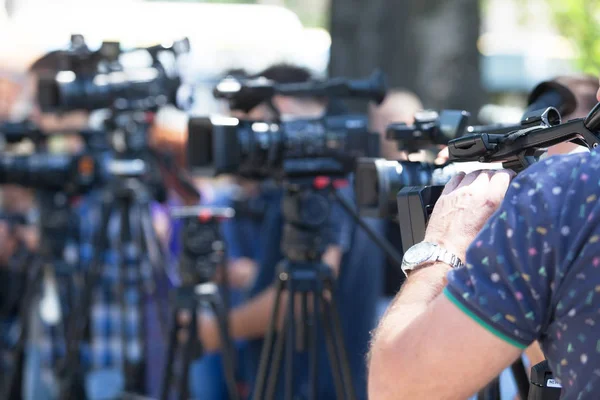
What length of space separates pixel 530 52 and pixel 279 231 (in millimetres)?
9389

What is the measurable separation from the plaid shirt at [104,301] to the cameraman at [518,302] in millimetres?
2880

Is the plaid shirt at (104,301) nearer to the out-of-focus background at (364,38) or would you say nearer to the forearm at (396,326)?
the out-of-focus background at (364,38)

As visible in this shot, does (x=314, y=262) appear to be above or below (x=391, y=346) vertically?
below

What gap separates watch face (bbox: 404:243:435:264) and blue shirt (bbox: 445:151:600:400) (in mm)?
152

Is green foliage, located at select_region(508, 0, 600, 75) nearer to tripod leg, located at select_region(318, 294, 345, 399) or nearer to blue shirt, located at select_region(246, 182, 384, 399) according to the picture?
blue shirt, located at select_region(246, 182, 384, 399)

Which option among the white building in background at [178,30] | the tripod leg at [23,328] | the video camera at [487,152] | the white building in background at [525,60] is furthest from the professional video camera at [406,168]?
the white building in background at [525,60]

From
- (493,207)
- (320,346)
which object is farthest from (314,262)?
(493,207)

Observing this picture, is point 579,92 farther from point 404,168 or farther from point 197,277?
point 197,277

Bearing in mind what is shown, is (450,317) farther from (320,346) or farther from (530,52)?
(530,52)

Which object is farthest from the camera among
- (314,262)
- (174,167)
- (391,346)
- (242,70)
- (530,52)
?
(530,52)

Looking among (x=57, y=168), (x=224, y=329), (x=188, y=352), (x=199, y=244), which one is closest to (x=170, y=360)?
(x=188, y=352)

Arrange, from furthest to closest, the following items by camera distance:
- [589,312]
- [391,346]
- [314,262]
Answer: [314,262]
[391,346]
[589,312]

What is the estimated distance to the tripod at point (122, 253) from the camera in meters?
3.62

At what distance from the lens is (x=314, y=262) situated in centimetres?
253
